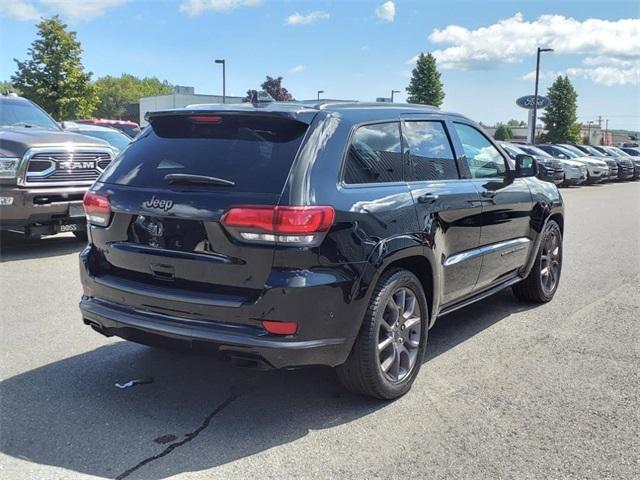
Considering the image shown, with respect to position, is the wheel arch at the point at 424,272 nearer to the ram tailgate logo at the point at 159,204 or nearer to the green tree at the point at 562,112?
the ram tailgate logo at the point at 159,204

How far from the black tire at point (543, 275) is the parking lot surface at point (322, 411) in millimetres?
497

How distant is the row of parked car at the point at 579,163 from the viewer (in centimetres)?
2289

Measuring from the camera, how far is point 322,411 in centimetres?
373

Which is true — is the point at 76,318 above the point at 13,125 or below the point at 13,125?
below

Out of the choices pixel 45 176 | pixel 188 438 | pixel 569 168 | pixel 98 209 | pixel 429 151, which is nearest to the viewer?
pixel 188 438

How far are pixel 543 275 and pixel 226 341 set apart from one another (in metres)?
4.00

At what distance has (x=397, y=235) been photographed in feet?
12.3

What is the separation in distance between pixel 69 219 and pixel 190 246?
16.9 feet

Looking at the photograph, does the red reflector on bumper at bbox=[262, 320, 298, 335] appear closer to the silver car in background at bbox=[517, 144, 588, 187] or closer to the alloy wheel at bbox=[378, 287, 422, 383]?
the alloy wheel at bbox=[378, 287, 422, 383]

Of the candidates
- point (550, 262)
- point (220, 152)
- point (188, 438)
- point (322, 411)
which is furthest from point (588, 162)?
point (188, 438)

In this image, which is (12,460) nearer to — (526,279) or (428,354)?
(428,354)

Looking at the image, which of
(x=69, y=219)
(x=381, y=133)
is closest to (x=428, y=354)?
(x=381, y=133)

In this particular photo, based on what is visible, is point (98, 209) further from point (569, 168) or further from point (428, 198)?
point (569, 168)

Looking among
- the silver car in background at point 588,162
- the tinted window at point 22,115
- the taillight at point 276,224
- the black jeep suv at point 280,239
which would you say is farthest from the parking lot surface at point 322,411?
the silver car in background at point 588,162
